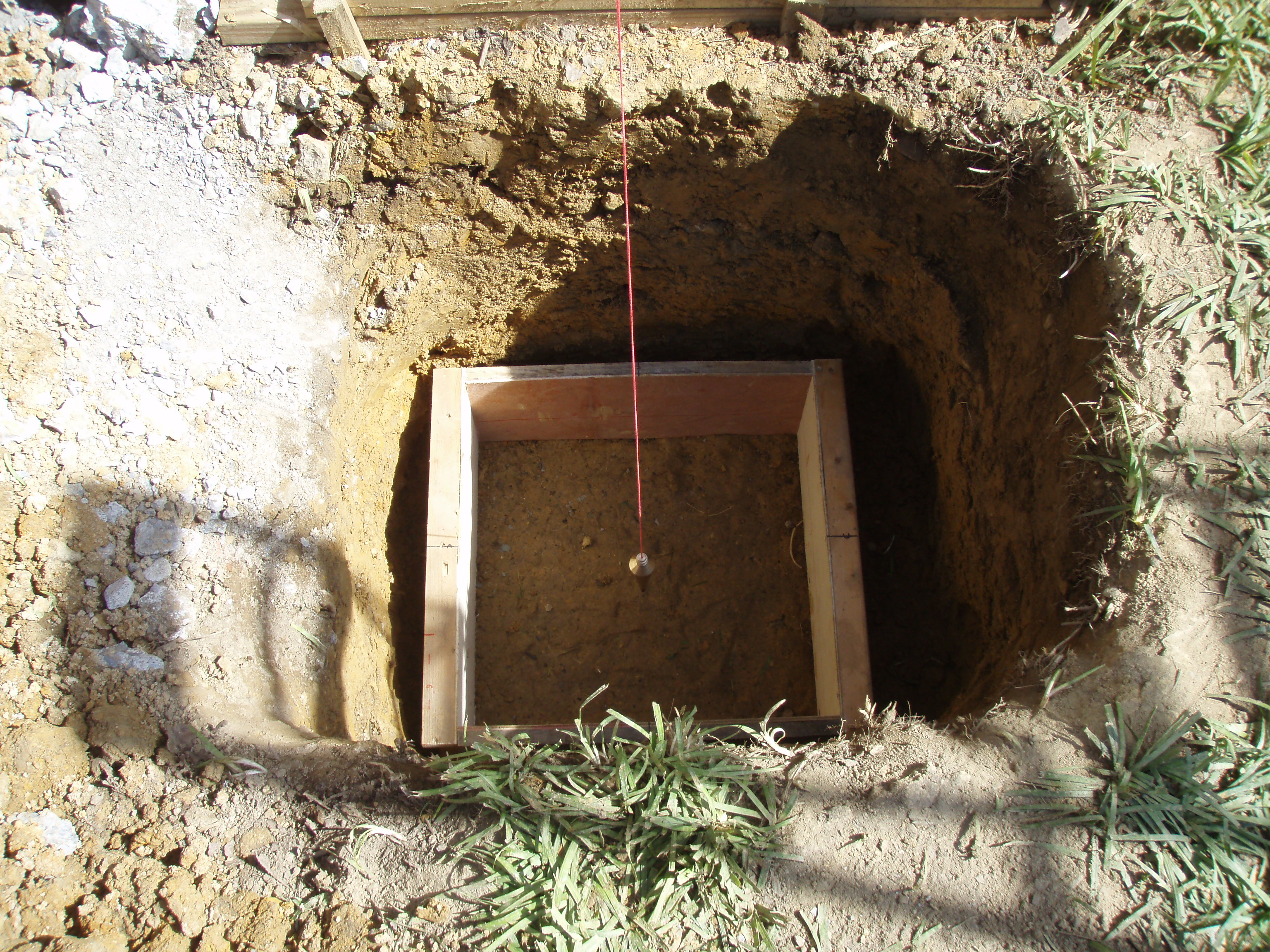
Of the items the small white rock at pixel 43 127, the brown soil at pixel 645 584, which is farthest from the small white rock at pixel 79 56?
the brown soil at pixel 645 584

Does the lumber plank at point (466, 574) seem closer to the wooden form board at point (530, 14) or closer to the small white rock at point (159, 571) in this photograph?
the small white rock at point (159, 571)

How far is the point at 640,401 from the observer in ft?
10.1

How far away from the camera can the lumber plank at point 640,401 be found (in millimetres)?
2980

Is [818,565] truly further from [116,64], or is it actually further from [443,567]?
[116,64]

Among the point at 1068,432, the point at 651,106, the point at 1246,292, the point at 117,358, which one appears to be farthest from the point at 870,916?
the point at 117,358

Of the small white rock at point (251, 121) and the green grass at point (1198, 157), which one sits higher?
the small white rock at point (251, 121)

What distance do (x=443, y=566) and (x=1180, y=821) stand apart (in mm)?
2224

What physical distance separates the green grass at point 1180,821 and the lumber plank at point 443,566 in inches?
70.1

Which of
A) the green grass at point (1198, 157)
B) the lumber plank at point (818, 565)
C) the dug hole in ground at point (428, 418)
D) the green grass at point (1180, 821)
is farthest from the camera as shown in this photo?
the lumber plank at point (818, 565)

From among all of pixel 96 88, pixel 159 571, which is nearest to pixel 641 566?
pixel 159 571

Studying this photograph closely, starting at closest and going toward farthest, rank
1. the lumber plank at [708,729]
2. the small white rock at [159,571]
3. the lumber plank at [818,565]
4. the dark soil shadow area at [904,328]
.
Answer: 1. the small white rock at [159,571]
2. the dark soil shadow area at [904,328]
3. the lumber plank at [708,729]
4. the lumber plank at [818,565]

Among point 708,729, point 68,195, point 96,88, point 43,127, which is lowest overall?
point 708,729

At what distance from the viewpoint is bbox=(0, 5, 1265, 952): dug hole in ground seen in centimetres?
163

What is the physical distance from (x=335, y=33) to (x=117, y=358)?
1.14 metres
